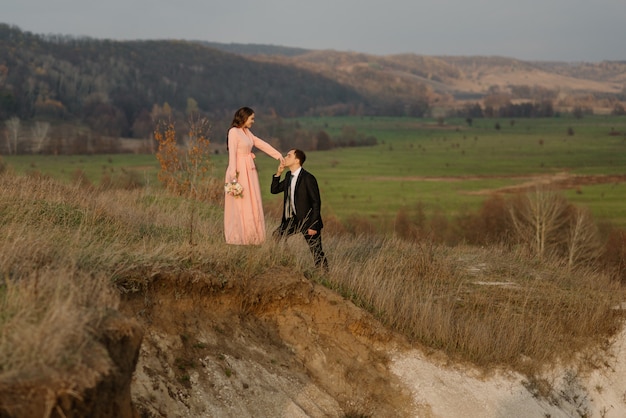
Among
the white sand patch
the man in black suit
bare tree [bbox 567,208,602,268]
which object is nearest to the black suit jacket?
the man in black suit

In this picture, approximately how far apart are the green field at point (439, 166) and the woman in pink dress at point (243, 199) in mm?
47684

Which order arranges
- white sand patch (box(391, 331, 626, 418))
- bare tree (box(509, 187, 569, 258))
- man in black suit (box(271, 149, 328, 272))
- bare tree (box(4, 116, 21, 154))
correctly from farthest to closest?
bare tree (box(4, 116, 21, 154))
bare tree (box(509, 187, 569, 258))
man in black suit (box(271, 149, 328, 272))
white sand patch (box(391, 331, 626, 418))

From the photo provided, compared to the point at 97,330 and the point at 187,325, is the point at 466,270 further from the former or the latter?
the point at 97,330

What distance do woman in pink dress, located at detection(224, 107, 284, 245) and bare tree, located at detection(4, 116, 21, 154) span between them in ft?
357

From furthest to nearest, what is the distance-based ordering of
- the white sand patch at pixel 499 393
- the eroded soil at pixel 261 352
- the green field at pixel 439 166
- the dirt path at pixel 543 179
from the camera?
1. the dirt path at pixel 543 179
2. the green field at pixel 439 166
3. the white sand patch at pixel 499 393
4. the eroded soil at pixel 261 352

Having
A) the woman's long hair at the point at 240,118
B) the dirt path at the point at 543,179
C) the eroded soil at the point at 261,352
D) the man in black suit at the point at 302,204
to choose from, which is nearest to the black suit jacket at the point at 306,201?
the man in black suit at the point at 302,204

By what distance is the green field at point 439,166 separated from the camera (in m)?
87.7

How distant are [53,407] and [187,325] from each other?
3.93 metres

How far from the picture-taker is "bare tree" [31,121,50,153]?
123 meters

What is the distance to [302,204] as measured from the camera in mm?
11977

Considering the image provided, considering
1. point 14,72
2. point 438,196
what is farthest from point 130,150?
point 438,196

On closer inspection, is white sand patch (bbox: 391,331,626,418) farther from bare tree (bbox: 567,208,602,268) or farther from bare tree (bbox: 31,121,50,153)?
bare tree (bbox: 31,121,50,153)

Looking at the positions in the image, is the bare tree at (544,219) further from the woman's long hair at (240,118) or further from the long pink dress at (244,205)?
the woman's long hair at (240,118)

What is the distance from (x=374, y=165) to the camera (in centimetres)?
13512
